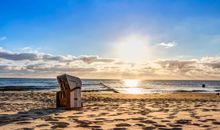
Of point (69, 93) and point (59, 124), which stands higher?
point (69, 93)

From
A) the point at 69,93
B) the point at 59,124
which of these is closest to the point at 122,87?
the point at 69,93

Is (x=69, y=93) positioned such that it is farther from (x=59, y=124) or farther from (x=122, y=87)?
(x=122, y=87)

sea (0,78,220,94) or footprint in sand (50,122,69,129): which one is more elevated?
A: footprint in sand (50,122,69,129)

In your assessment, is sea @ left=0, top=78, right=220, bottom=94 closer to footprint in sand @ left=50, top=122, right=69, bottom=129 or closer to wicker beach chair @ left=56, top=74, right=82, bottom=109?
wicker beach chair @ left=56, top=74, right=82, bottom=109

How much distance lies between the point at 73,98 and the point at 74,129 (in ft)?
16.7

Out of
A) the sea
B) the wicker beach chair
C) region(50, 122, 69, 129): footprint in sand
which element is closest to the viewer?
region(50, 122, 69, 129): footprint in sand

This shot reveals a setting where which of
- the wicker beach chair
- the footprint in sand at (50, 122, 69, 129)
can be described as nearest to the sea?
the wicker beach chair

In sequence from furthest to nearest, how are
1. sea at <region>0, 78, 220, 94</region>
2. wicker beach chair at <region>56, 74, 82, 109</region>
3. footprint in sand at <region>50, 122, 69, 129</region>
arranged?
sea at <region>0, 78, 220, 94</region>, wicker beach chair at <region>56, 74, 82, 109</region>, footprint in sand at <region>50, 122, 69, 129</region>

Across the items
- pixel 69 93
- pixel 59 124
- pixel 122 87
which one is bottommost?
pixel 122 87

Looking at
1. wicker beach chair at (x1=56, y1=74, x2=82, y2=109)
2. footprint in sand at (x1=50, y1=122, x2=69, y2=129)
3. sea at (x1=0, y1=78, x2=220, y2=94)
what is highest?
wicker beach chair at (x1=56, y1=74, x2=82, y2=109)

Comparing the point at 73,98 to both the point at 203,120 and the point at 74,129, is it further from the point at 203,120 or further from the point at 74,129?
the point at 203,120

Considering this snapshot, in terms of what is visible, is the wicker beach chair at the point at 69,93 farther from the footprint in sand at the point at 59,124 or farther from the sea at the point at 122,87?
the sea at the point at 122,87

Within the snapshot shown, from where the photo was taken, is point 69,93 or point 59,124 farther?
point 69,93

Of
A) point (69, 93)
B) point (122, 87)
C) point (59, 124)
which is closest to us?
point (59, 124)
